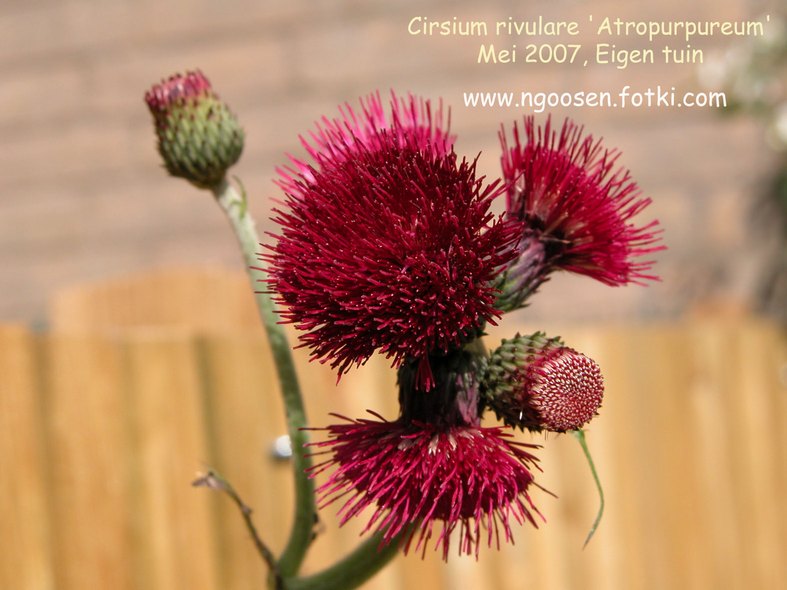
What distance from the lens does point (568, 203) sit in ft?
2.98

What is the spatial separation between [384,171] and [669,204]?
10.6 ft

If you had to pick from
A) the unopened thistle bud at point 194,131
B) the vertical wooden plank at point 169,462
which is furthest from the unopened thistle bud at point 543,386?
the vertical wooden plank at point 169,462

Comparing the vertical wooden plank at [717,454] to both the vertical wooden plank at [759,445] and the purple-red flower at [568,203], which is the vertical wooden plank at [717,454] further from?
the purple-red flower at [568,203]

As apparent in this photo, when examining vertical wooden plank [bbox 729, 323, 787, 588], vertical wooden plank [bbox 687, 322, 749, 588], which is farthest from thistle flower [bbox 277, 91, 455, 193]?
vertical wooden plank [bbox 729, 323, 787, 588]

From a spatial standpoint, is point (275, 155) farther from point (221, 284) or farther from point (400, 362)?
point (400, 362)

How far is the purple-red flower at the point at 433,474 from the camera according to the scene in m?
0.81

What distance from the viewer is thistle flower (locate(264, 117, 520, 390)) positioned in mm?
755

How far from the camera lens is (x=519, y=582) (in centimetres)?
343

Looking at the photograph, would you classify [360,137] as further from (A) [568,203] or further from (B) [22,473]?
(B) [22,473]

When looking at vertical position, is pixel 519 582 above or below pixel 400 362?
below

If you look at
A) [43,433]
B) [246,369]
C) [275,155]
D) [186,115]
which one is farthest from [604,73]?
[186,115]

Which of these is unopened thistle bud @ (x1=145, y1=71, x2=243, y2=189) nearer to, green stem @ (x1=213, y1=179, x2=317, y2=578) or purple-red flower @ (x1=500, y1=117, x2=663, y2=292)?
green stem @ (x1=213, y1=179, x2=317, y2=578)

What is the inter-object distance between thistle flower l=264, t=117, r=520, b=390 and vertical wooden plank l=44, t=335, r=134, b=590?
4.25ft

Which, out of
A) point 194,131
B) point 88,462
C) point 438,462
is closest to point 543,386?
point 438,462
